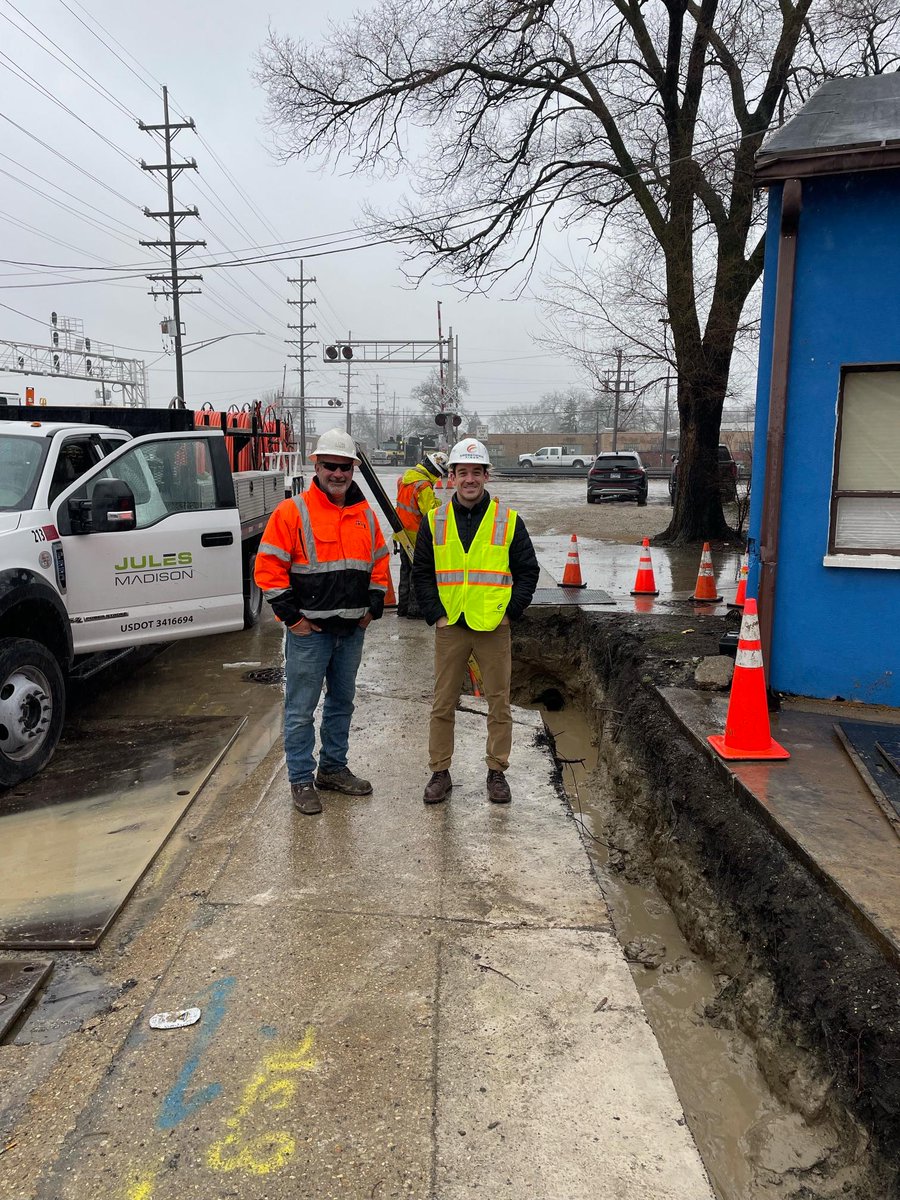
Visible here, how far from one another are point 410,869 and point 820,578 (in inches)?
125

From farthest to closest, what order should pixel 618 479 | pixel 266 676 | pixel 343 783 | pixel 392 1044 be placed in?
pixel 618 479 < pixel 266 676 < pixel 343 783 < pixel 392 1044

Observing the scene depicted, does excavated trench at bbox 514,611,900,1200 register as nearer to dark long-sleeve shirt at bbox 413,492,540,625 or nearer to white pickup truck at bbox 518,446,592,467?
dark long-sleeve shirt at bbox 413,492,540,625

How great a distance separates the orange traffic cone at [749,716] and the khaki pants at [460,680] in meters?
1.20

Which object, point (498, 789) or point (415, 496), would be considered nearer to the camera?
point (498, 789)

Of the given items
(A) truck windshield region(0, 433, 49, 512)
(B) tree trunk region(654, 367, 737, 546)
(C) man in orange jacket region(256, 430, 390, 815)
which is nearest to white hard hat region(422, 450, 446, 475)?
(A) truck windshield region(0, 433, 49, 512)

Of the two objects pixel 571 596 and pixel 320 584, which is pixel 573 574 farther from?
pixel 320 584

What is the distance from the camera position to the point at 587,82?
15258 millimetres

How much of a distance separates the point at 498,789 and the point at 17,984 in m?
2.50

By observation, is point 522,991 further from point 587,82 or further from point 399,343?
point 399,343

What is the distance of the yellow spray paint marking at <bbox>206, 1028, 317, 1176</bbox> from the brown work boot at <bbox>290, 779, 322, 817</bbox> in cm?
178

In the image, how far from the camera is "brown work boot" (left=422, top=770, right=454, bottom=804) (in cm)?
469

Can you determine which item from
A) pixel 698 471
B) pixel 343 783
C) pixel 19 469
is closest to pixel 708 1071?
pixel 343 783

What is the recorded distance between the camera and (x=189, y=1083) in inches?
103

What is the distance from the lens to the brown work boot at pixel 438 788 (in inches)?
185
